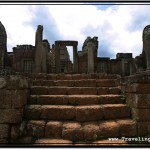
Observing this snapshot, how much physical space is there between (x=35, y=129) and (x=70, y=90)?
2.09 meters

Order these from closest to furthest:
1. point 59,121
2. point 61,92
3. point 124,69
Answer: point 59,121 → point 61,92 → point 124,69

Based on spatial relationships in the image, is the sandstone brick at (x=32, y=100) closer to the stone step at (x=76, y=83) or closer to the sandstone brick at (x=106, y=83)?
the stone step at (x=76, y=83)

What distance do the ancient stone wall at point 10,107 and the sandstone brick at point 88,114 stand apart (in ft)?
4.54

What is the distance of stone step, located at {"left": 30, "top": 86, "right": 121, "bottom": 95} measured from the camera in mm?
6156

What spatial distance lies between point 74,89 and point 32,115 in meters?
1.81

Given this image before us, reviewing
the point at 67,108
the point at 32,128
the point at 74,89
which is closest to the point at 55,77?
the point at 74,89

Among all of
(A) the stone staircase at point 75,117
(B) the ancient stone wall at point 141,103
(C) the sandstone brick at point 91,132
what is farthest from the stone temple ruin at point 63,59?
(C) the sandstone brick at point 91,132

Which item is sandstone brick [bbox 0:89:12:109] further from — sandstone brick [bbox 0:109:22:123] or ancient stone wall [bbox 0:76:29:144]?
sandstone brick [bbox 0:109:22:123]

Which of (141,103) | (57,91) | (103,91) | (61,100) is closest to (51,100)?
(61,100)

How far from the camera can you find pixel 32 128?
14.9 feet

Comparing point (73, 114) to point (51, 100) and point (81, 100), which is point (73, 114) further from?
point (51, 100)

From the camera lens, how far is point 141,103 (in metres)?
4.89

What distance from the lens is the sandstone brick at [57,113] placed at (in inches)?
196

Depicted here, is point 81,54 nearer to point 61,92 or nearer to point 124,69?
point 124,69
